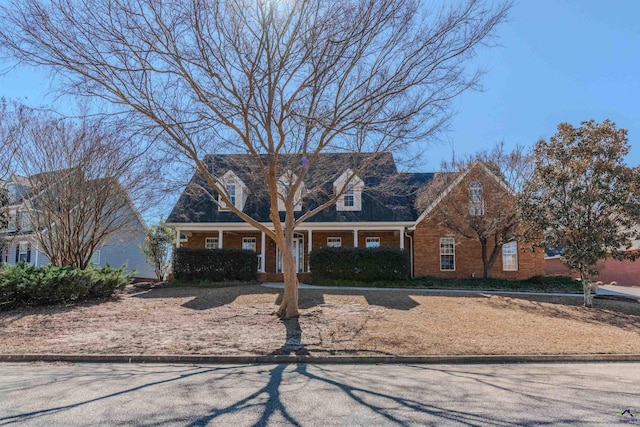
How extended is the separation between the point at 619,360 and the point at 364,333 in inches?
209

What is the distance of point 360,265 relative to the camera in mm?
19469

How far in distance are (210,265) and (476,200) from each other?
40.3 feet

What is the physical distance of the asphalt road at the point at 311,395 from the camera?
4.85m

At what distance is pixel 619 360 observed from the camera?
9.26m

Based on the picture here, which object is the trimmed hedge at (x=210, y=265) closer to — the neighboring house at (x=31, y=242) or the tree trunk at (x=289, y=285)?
the neighboring house at (x=31, y=242)

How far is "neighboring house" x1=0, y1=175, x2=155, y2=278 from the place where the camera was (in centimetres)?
1814

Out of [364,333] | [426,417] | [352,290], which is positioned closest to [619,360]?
[364,333]

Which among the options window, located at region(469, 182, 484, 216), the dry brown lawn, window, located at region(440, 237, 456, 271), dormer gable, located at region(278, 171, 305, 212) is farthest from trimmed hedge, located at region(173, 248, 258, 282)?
window, located at region(469, 182, 484, 216)

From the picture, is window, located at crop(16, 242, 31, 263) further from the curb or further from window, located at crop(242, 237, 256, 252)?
the curb

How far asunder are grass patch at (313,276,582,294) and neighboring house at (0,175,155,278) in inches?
404

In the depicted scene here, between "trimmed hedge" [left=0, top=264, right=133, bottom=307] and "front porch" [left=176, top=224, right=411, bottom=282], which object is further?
"front porch" [left=176, top=224, right=411, bottom=282]

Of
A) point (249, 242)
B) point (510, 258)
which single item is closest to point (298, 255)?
point (249, 242)

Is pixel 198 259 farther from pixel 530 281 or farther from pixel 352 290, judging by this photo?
pixel 530 281

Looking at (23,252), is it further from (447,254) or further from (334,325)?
(447,254)
